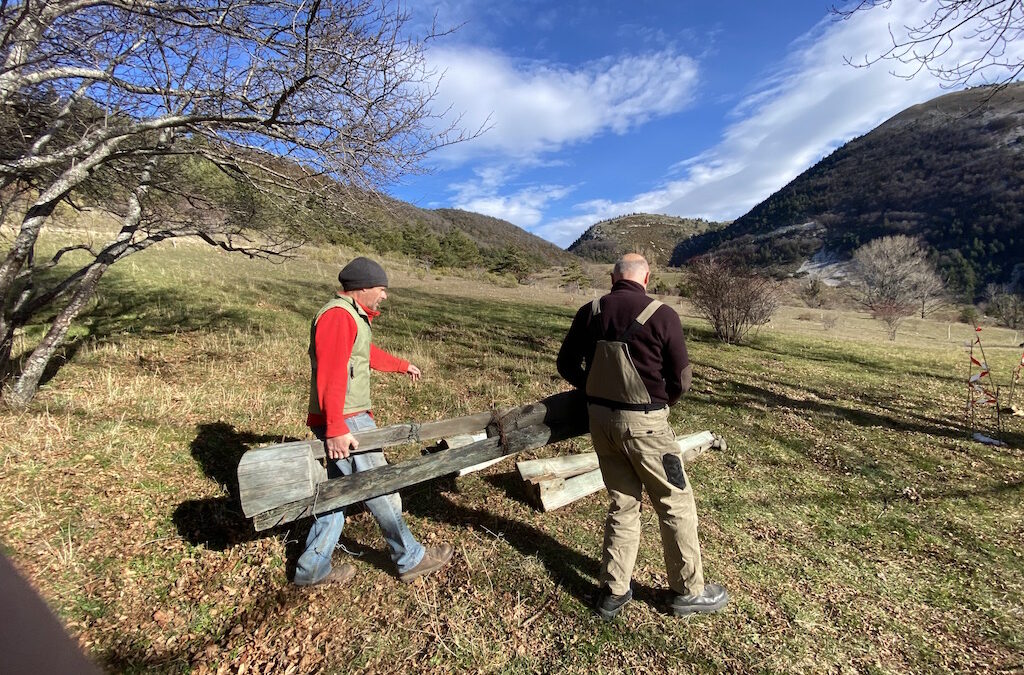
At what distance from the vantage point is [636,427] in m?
2.71

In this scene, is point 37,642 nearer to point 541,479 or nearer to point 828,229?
point 541,479

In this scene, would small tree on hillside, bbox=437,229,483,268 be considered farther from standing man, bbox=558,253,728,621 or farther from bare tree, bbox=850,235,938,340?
standing man, bbox=558,253,728,621

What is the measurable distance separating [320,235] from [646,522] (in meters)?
5.23

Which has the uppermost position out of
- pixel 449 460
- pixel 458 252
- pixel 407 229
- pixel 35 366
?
pixel 407 229

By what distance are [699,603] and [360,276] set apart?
9.96ft

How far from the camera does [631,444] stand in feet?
8.95

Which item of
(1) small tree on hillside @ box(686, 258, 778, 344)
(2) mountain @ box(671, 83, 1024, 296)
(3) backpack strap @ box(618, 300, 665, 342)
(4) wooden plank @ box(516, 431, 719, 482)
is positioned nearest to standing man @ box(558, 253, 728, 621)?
(3) backpack strap @ box(618, 300, 665, 342)

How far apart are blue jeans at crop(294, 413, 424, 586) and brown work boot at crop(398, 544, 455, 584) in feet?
0.14

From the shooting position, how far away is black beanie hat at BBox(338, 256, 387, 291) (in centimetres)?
292

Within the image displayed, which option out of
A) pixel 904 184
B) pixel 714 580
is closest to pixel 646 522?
pixel 714 580

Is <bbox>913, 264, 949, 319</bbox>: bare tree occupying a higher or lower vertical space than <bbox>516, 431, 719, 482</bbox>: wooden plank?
higher

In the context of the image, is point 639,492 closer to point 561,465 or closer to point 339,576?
point 561,465

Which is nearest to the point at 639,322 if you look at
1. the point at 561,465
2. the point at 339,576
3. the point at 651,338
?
the point at 651,338

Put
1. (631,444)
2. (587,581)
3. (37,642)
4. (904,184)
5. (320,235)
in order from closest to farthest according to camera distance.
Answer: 1. (37,642)
2. (631,444)
3. (587,581)
4. (320,235)
5. (904,184)
